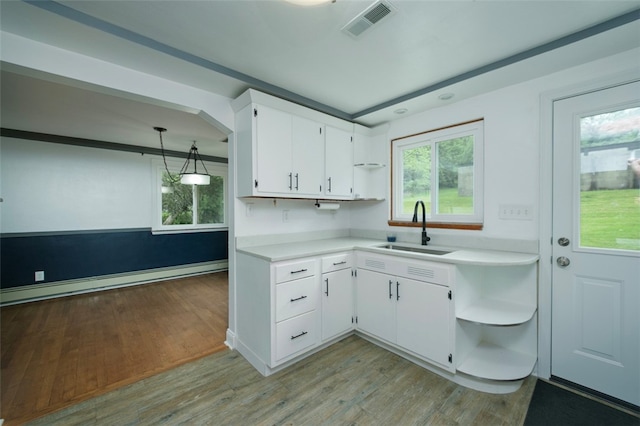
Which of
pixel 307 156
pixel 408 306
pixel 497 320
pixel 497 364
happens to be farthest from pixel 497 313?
pixel 307 156

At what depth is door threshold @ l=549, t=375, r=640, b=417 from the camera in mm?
1668

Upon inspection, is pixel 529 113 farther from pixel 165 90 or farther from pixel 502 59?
pixel 165 90

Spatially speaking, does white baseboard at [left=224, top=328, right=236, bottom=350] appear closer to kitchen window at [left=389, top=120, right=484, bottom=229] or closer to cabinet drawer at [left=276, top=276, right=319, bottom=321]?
cabinet drawer at [left=276, top=276, right=319, bottom=321]

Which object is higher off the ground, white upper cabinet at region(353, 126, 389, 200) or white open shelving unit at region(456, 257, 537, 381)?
white upper cabinet at region(353, 126, 389, 200)

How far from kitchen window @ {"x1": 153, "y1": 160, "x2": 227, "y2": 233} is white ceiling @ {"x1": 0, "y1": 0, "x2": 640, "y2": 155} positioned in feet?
7.90

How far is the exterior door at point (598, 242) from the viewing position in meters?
1.71

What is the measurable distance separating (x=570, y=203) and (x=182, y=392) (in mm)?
3193

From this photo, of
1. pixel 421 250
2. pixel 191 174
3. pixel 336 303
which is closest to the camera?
pixel 336 303

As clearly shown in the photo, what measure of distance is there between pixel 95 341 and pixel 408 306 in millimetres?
3132

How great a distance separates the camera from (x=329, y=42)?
176 centimetres

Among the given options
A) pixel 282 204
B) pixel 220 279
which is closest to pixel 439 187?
pixel 282 204

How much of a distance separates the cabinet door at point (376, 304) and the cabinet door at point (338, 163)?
936 mm

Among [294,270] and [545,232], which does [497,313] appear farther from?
[294,270]

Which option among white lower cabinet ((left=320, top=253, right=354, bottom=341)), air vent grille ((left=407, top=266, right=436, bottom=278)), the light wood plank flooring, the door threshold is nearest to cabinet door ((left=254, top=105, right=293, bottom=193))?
white lower cabinet ((left=320, top=253, right=354, bottom=341))
